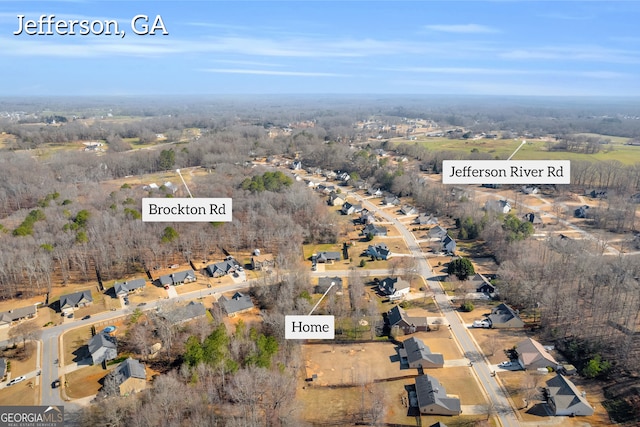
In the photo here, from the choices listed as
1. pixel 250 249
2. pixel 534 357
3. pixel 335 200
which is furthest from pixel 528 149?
pixel 534 357

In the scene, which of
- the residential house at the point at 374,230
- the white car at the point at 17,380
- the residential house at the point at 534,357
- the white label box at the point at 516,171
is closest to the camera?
the white car at the point at 17,380

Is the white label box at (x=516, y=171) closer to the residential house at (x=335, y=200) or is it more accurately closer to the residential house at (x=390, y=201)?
the residential house at (x=390, y=201)

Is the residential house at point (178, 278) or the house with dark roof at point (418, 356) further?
the residential house at point (178, 278)

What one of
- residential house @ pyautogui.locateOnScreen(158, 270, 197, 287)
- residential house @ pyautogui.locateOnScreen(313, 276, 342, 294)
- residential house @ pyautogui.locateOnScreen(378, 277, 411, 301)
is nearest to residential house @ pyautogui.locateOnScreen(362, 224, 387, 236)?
residential house @ pyautogui.locateOnScreen(313, 276, 342, 294)

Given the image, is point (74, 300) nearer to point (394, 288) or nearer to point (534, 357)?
point (394, 288)

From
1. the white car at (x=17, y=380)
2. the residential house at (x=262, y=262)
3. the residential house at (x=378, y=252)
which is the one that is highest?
the residential house at (x=378, y=252)

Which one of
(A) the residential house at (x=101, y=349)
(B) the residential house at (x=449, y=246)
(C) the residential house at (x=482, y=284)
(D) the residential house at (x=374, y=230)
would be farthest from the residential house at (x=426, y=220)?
(A) the residential house at (x=101, y=349)
